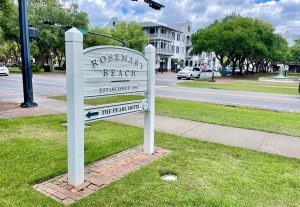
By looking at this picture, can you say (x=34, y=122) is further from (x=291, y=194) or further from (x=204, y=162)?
(x=291, y=194)

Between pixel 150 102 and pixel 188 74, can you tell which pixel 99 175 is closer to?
pixel 150 102

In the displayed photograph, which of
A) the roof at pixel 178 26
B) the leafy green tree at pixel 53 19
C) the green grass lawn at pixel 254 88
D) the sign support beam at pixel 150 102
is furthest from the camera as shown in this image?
the roof at pixel 178 26

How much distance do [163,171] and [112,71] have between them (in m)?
1.87

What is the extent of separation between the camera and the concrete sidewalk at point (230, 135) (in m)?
5.86

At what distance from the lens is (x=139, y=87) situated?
16.2 feet

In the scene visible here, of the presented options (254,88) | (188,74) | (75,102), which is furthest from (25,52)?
(188,74)

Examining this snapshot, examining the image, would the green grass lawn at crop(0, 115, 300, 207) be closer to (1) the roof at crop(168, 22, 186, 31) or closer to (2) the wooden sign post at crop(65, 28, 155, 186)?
(2) the wooden sign post at crop(65, 28, 155, 186)

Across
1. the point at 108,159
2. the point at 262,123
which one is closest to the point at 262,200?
the point at 108,159

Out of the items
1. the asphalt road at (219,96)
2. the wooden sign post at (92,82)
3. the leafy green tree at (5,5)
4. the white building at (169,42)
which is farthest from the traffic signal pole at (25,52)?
the white building at (169,42)

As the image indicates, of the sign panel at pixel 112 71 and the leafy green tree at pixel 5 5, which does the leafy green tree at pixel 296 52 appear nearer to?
the leafy green tree at pixel 5 5

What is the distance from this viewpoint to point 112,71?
4.27 metres

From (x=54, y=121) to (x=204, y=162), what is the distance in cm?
464

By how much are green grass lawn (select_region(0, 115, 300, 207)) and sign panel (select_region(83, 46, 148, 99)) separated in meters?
1.42

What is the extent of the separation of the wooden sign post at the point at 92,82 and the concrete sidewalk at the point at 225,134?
2.34 meters
